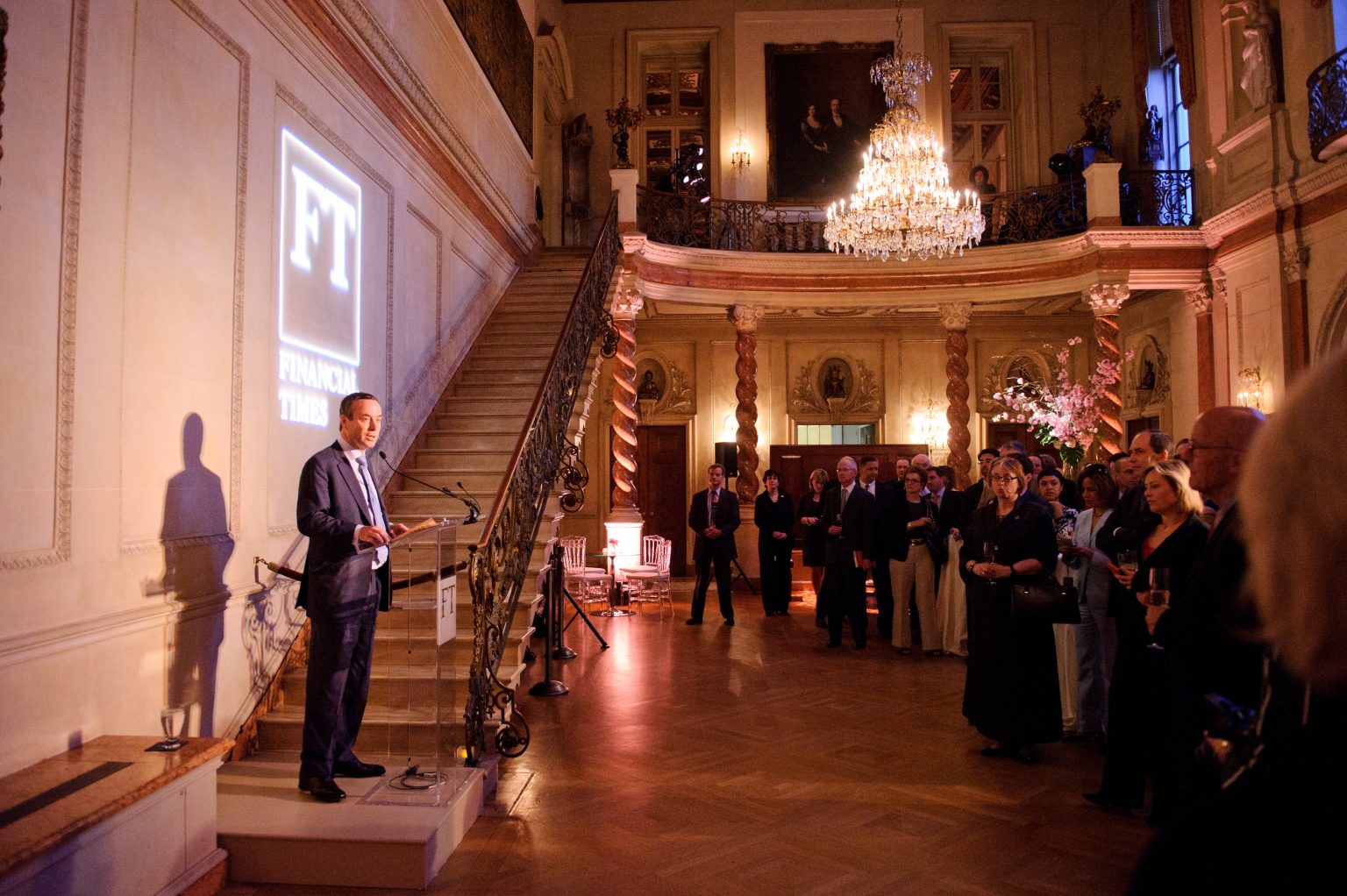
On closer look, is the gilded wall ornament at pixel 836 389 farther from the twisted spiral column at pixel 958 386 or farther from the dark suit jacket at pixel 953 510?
the dark suit jacket at pixel 953 510

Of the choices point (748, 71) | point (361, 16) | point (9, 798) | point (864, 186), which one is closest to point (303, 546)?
point (9, 798)

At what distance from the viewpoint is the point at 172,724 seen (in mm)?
3301

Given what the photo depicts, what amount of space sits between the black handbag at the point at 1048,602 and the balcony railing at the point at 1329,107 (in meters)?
6.06

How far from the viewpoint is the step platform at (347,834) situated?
9.74 feet

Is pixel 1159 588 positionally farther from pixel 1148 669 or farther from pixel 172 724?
pixel 172 724

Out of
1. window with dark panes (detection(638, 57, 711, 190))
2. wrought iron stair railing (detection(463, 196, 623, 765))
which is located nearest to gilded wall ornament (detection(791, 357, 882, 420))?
window with dark panes (detection(638, 57, 711, 190))

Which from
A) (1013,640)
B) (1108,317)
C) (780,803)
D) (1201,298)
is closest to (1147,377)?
(1201,298)

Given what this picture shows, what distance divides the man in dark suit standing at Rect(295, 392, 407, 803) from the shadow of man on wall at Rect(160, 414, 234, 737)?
60cm

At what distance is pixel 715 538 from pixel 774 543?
96 cm

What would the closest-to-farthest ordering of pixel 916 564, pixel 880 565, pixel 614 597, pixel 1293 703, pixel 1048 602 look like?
1. pixel 1293 703
2. pixel 1048 602
3. pixel 916 564
4. pixel 880 565
5. pixel 614 597

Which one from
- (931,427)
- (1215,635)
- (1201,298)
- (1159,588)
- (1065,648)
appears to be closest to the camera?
(1215,635)

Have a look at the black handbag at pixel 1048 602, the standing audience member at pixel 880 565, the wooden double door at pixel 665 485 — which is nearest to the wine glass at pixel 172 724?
the black handbag at pixel 1048 602

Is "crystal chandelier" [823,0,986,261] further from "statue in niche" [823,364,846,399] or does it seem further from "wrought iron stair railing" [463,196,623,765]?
"statue in niche" [823,364,846,399]

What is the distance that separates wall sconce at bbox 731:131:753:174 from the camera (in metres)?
13.5
